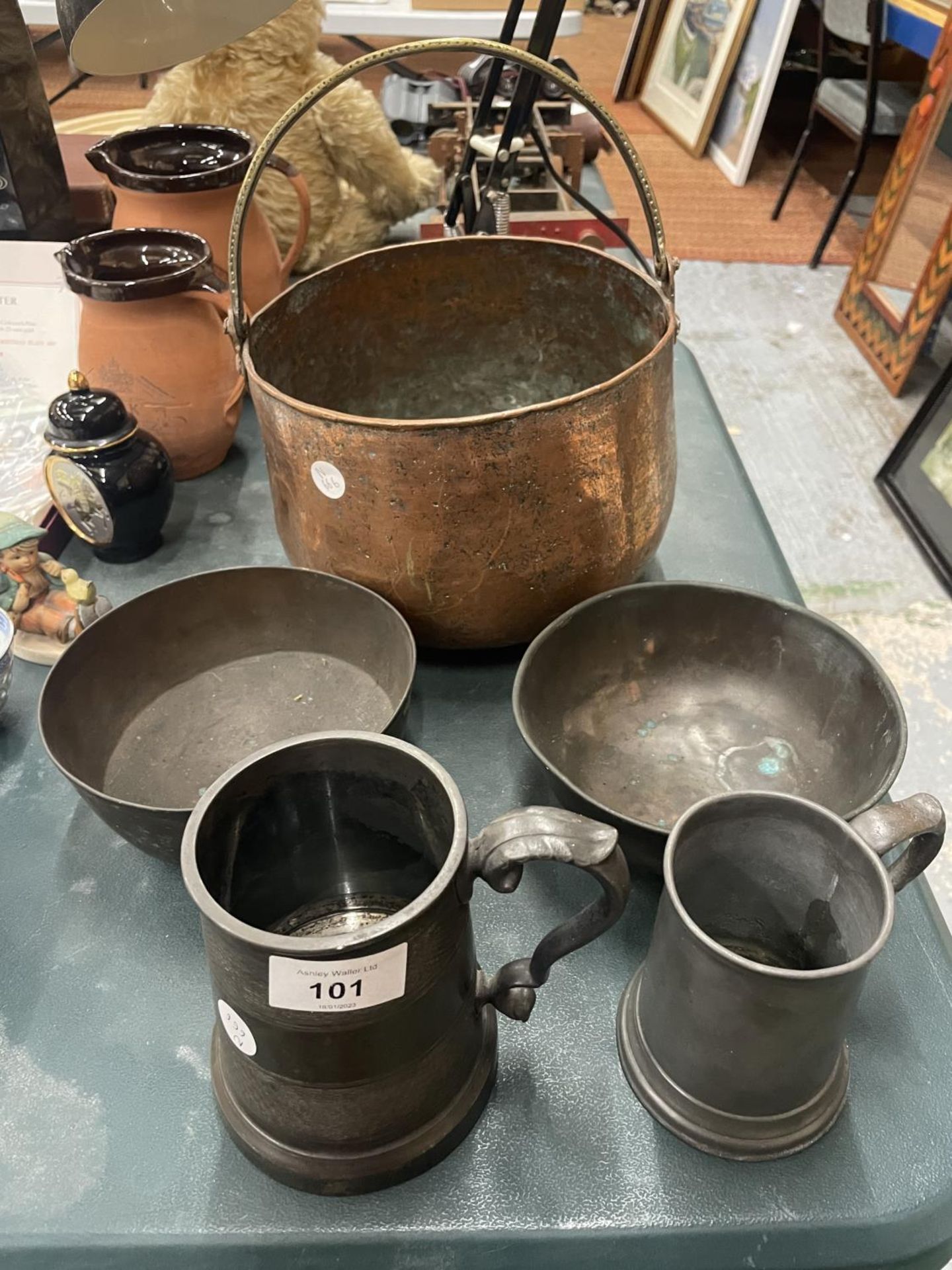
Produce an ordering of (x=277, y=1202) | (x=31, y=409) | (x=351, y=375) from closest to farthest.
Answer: (x=277, y=1202)
(x=351, y=375)
(x=31, y=409)

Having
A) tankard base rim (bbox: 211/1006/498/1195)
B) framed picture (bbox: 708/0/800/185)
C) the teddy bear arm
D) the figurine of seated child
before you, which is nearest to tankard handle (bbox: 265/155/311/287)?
the teddy bear arm

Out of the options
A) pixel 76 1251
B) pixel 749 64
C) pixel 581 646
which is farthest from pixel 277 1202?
pixel 749 64

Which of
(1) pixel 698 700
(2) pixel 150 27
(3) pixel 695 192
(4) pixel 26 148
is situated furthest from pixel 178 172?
(3) pixel 695 192

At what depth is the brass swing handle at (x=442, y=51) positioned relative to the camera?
2.36 feet

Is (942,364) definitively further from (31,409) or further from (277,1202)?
(277,1202)

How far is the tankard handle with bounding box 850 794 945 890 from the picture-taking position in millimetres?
512

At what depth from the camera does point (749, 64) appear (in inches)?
119

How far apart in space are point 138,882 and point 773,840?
1.56 ft

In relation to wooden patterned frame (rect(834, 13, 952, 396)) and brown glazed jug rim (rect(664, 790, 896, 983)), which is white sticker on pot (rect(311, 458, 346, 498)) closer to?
brown glazed jug rim (rect(664, 790, 896, 983))

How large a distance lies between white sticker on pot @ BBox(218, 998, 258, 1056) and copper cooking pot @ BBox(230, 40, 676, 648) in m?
0.39

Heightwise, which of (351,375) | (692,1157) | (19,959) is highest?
(351,375)

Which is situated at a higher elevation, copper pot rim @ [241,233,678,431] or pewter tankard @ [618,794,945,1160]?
copper pot rim @ [241,233,678,431]

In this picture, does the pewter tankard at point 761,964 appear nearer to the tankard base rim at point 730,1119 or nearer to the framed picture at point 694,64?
the tankard base rim at point 730,1119

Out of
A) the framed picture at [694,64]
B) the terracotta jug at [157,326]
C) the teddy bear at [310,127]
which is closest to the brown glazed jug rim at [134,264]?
the terracotta jug at [157,326]
